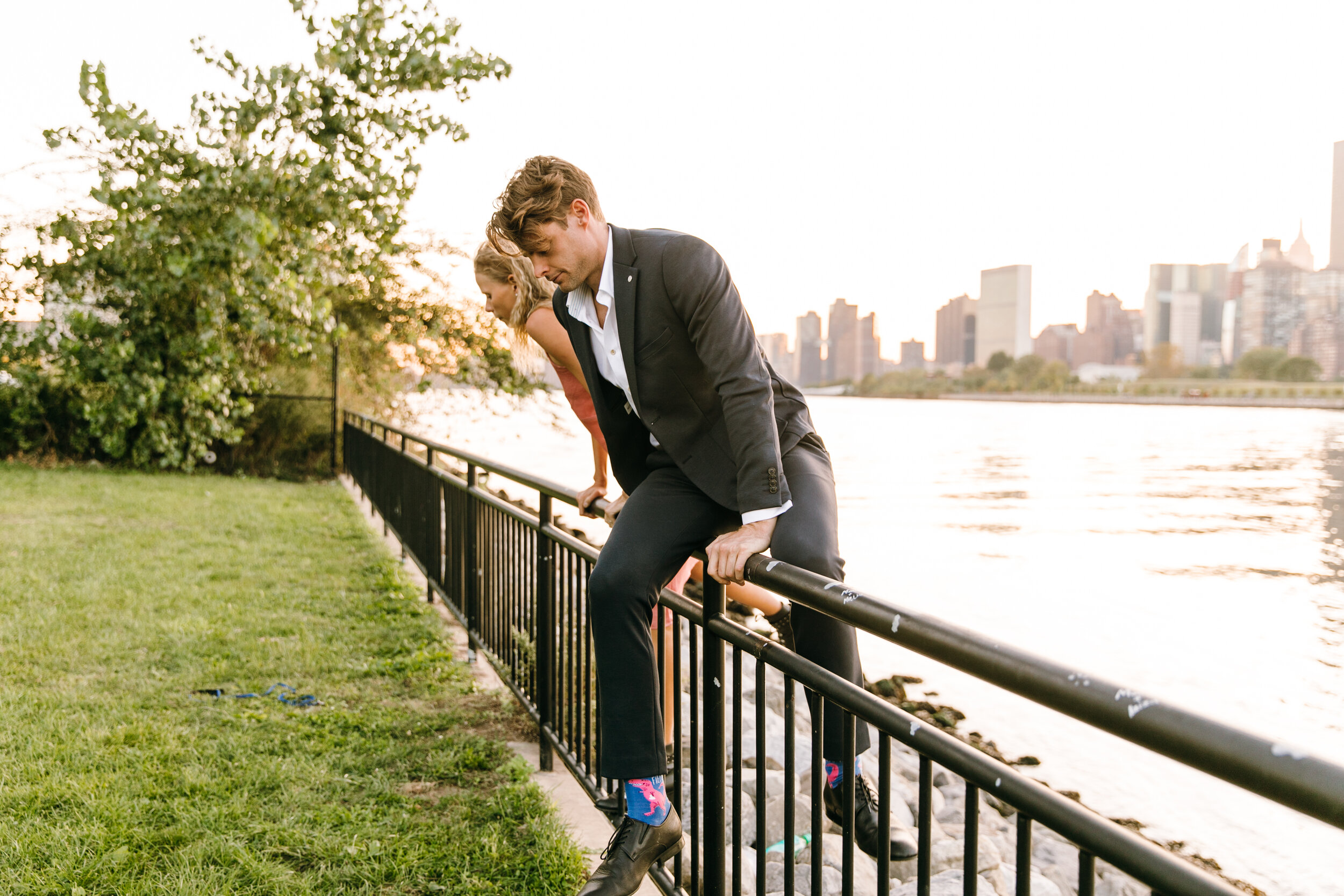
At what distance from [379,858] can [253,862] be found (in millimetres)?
357

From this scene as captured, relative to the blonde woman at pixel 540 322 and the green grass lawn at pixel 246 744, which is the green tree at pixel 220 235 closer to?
the green grass lawn at pixel 246 744

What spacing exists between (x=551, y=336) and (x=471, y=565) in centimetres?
171

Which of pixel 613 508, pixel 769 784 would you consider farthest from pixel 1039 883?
pixel 613 508

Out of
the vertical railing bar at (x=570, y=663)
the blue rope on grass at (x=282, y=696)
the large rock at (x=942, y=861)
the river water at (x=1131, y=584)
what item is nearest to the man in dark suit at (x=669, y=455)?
the river water at (x=1131, y=584)

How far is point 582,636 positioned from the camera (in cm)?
306

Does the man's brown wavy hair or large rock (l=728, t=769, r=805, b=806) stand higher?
the man's brown wavy hair

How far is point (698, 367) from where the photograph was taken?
7.22ft

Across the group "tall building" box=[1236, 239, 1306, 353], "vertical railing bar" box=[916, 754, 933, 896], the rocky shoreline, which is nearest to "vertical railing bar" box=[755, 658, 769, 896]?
the rocky shoreline

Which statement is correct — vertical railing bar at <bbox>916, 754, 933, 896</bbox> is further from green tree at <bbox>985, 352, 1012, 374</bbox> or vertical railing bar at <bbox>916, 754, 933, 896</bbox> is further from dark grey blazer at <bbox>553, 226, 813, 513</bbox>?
green tree at <bbox>985, 352, 1012, 374</bbox>

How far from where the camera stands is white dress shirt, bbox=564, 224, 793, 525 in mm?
2205

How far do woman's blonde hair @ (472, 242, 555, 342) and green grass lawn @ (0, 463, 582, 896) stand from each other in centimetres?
167

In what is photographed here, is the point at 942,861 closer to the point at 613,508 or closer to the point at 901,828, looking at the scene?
the point at 901,828

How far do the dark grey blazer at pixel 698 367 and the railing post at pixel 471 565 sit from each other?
7.59ft

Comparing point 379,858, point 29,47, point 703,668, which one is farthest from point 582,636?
point 29,47
